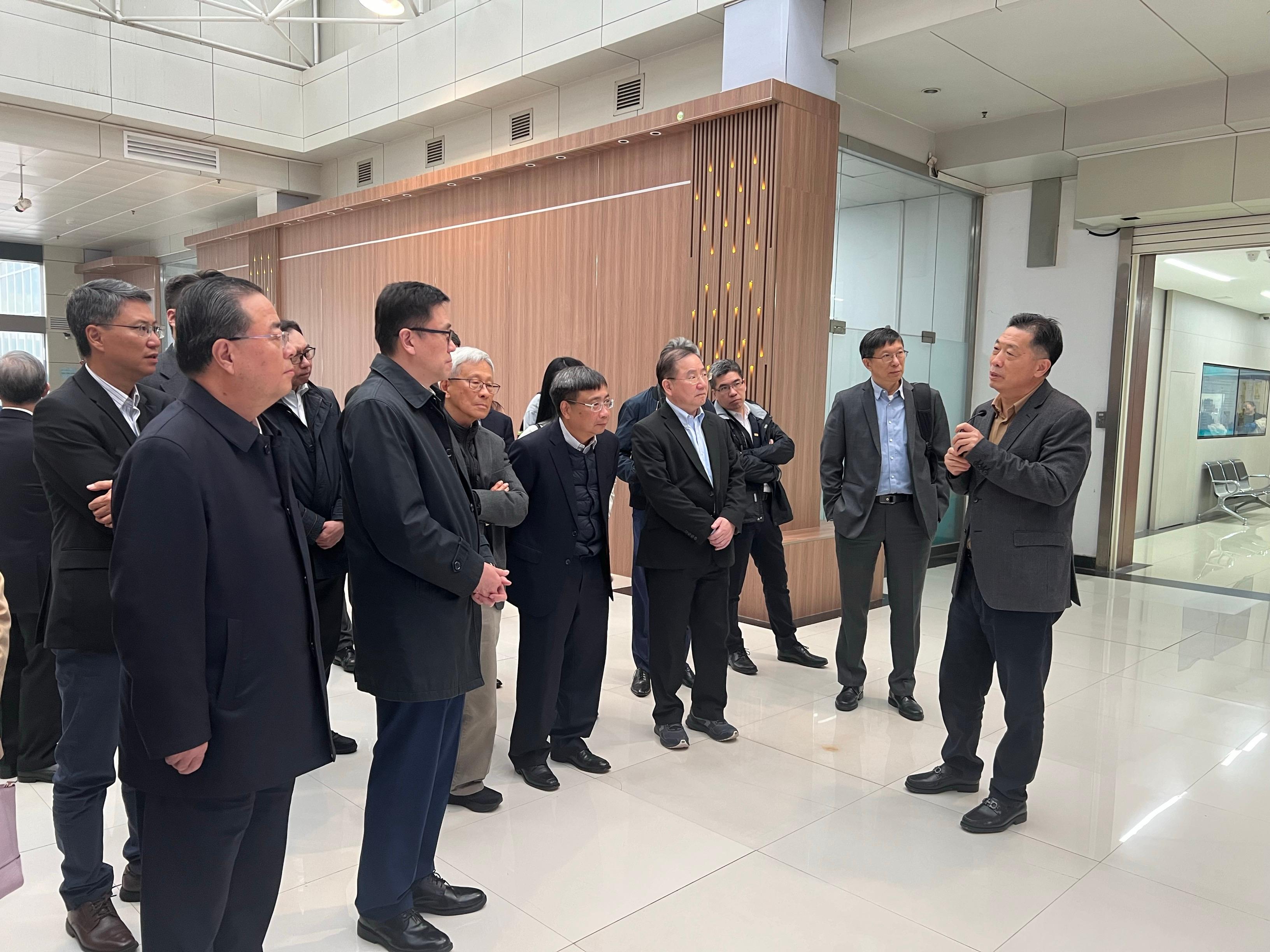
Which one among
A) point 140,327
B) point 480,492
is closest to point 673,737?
point 480,492

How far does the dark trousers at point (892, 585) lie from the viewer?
4.52 meters

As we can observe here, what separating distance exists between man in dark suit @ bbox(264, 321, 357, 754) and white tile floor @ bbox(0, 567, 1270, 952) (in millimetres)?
852

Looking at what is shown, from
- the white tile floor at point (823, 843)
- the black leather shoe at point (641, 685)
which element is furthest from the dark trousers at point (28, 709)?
the black leather shoe at point (641, 685)

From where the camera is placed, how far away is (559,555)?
138 inches

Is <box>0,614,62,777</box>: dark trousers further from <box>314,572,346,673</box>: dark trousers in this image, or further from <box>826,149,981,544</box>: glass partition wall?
<box>826,149,981,544</box>: glass partition wall

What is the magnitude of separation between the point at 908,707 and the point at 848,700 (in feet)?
0.95

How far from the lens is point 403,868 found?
97.5 inches

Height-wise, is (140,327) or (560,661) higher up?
(140,327)

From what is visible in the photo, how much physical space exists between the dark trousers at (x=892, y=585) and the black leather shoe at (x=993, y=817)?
3.98 feet

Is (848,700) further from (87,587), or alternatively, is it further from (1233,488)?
(1233,488)

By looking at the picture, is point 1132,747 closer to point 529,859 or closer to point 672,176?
point 529,859

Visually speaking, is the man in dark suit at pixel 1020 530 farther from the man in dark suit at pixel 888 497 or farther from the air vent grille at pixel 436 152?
the air vent grille at pixel 436 152

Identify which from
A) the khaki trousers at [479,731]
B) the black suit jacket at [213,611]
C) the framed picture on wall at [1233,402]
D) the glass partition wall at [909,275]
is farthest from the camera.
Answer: the framed picture on wall at [1233,402]

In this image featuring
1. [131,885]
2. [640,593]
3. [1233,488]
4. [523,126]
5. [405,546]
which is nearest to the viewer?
[405,546]
